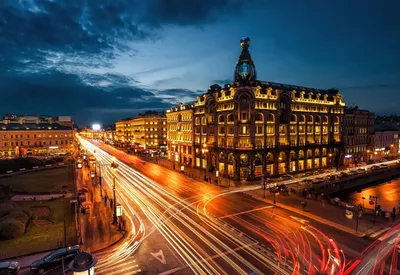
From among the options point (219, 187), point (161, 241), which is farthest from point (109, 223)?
point (219, 187)

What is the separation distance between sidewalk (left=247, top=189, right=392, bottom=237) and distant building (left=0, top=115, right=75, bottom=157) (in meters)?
98.0

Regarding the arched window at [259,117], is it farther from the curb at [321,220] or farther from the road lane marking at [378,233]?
the road lane marking at [378,233]

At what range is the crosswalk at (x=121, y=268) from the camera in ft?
64.5

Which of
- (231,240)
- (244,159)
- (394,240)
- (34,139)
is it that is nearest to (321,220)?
(394,240)

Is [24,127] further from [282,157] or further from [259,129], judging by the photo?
[282,157]

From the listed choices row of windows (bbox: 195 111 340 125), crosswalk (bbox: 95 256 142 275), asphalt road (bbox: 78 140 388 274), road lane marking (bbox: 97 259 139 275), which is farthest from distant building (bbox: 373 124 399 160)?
road lane marking (bbox: 97 259 139 275)

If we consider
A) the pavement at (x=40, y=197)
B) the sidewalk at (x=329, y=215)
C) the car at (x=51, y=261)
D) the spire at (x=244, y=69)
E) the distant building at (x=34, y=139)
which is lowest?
the sidewalk at (x=329, y=215)

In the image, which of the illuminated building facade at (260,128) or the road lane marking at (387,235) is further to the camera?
the illuminated building facade at (260,128)

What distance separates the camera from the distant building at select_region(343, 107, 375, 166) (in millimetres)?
79500

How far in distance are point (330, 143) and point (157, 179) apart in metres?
52.9

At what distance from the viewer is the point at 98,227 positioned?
28.8m

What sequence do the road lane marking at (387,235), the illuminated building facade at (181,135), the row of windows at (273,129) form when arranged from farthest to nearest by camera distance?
1. the illuminated building facade at (181,135)
2. the row of windows at (273,129)
3. the road lane marking at (387,235)

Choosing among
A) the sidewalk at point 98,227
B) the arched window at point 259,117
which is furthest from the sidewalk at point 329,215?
the sidewalk at point 98,227

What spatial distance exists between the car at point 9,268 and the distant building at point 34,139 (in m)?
Result: 91.4
